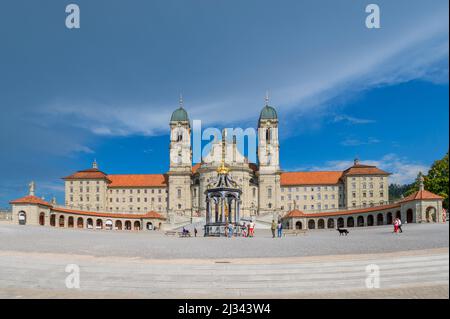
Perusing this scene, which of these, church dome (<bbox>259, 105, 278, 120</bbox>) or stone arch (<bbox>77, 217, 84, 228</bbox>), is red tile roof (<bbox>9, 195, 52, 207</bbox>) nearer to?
stone arch (<bbox>77, 217, 84, 228</bbox>)

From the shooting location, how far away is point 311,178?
131 meters

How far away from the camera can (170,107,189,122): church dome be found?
5517 inches

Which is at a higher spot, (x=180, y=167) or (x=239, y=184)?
(x=180, y=167)

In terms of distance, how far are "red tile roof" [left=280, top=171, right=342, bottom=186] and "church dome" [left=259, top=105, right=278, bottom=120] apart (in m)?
16.4

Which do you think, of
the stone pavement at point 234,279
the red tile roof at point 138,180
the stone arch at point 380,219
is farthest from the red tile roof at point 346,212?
the stone pavement at point 234,279

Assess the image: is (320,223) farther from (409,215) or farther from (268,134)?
(409,215)

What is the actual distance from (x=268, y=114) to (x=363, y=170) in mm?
30308

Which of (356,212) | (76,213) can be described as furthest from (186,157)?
(356,212)

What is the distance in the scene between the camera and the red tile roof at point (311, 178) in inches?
5079

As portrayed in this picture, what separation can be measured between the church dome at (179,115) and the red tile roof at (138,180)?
1656 cm

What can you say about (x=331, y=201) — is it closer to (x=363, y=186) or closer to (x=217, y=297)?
(x=363, y=186)

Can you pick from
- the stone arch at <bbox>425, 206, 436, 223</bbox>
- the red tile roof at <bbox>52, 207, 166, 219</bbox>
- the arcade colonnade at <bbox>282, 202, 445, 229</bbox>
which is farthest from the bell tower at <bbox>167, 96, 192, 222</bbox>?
the stone arch at <bbox>425, 206, 436, 223</bbox>

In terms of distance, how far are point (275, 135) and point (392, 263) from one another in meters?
119

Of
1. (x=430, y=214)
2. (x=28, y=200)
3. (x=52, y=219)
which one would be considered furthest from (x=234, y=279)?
(x=52, y=219)
